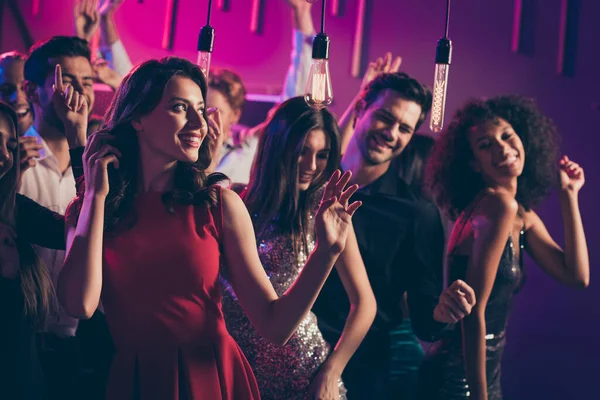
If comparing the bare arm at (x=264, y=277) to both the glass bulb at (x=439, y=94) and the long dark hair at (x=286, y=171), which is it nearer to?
the glass bulb at (x=439, y=94)

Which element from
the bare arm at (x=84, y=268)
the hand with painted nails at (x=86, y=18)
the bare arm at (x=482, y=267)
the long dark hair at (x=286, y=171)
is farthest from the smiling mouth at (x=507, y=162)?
the hand with painted nails at (x=86, y=18)

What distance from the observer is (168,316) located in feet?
6.01

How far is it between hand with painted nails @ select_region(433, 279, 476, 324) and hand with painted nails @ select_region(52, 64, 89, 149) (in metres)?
1.29

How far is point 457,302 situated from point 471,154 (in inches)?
30.7

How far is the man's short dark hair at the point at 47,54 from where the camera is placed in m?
2.99

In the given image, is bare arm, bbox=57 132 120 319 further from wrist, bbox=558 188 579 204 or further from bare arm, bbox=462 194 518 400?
wrist, bbox=558 188 579 204

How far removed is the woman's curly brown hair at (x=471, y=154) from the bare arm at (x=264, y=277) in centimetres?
133

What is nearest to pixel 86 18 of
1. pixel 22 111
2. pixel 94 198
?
pixel 22 111

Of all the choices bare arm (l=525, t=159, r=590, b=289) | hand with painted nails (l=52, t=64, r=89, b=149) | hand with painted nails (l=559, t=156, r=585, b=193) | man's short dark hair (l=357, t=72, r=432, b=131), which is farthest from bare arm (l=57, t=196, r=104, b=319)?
hand with painted nails (l=559, t=156, r=585, b=193)

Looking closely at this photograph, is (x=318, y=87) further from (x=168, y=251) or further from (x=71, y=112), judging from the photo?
(x=71, y=112)

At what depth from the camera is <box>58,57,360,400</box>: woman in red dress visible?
182 cm

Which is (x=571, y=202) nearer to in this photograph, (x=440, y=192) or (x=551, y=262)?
(x=551, y=262)

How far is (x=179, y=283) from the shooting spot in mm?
1854

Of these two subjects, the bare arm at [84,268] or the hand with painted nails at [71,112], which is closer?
the bare arm at [84,268]
